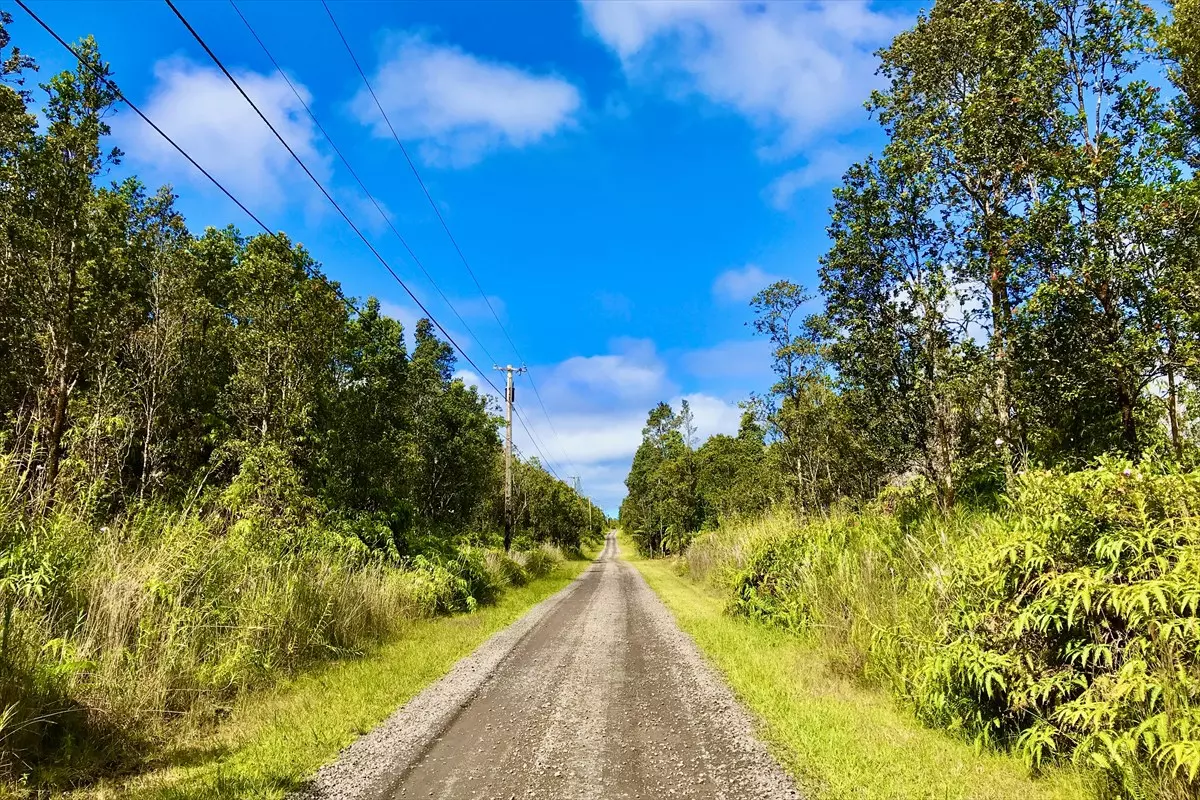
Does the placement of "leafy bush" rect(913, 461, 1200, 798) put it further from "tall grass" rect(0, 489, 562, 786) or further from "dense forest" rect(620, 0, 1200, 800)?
"tall grass" rect(0, 489, 562, 786)

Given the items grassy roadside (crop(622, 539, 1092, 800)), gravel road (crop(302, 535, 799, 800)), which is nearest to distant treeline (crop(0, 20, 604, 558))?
gravel road (crop(302, 535, 799, 800))

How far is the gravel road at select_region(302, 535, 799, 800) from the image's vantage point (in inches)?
164

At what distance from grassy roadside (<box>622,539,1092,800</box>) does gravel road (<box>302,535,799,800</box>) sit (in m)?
0.29

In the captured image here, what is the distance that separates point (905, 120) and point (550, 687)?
10.2 metres

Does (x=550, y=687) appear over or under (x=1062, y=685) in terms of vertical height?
under

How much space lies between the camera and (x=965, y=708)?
488 cm

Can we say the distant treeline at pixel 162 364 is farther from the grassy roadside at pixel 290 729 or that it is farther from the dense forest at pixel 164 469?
the grassy roadside at pixel 290 729

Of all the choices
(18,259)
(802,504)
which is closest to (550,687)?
(18,259)

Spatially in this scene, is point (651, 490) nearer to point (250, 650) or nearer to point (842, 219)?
point (842, 219)

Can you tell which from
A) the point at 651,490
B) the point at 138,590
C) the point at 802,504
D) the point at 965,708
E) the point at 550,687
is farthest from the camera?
the point at 651,490

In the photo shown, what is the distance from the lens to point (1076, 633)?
396 centimetres

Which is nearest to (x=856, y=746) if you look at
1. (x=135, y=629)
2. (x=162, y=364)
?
(x=135, y=629)

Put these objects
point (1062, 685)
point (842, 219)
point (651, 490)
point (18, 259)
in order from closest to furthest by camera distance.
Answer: point (1062, 685), point (18, 259), point (842, 219), point (651, 490)

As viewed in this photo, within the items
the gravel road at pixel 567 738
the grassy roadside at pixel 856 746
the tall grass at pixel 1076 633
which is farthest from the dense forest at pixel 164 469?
the tall grass at pixel 1076 633
